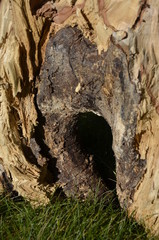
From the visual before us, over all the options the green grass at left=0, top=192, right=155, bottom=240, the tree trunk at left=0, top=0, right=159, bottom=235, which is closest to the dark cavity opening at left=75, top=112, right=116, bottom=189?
the tree trunk at left=0, top=0, right=159, bottom=235

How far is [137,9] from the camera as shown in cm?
139

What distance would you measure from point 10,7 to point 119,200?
86 centimetres

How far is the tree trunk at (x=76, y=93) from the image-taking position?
1.44 metres

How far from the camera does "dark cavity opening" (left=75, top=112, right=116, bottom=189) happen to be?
201 centimetres

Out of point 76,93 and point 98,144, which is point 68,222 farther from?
point 98,144

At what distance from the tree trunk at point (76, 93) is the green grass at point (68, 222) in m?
0.06

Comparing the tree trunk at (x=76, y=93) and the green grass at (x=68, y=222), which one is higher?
the tree trunk at (x=76, y=93)

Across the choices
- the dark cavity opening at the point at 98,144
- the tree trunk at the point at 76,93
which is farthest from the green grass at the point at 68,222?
the dark cavity opening at the point at 98,144

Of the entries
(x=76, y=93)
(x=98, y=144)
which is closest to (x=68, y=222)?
(x=76, y=93)

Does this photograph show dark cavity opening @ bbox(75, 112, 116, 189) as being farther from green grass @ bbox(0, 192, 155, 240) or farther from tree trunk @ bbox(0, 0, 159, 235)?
green grass @ bbox(0, 192, 155, 240)

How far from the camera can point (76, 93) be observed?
1673mm

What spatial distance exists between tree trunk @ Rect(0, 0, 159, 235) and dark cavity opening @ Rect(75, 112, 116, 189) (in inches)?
2.4

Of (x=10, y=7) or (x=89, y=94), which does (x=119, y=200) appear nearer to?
(x=89, y=94)

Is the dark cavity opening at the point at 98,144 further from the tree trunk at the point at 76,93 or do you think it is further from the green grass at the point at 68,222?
the green grass at the point at 68,222
